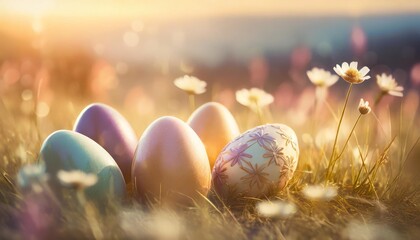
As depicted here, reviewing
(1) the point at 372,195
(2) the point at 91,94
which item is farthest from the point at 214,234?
(2) the point at 91,94

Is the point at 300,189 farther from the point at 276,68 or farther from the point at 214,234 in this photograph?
the point at 276,68

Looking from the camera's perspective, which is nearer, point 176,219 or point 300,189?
point 176,219

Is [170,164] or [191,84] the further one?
[191,84]

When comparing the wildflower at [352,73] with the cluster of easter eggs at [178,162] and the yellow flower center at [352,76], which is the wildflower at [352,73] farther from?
the cluster of easter eggs at [178,162]

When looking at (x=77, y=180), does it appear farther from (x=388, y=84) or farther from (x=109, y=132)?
(x=388, y=84)

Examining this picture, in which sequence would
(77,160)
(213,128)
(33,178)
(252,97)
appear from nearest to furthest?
(33,178)
(77,160)
(213,128)
(252,97)

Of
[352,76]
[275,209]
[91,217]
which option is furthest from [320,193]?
[91,217]
